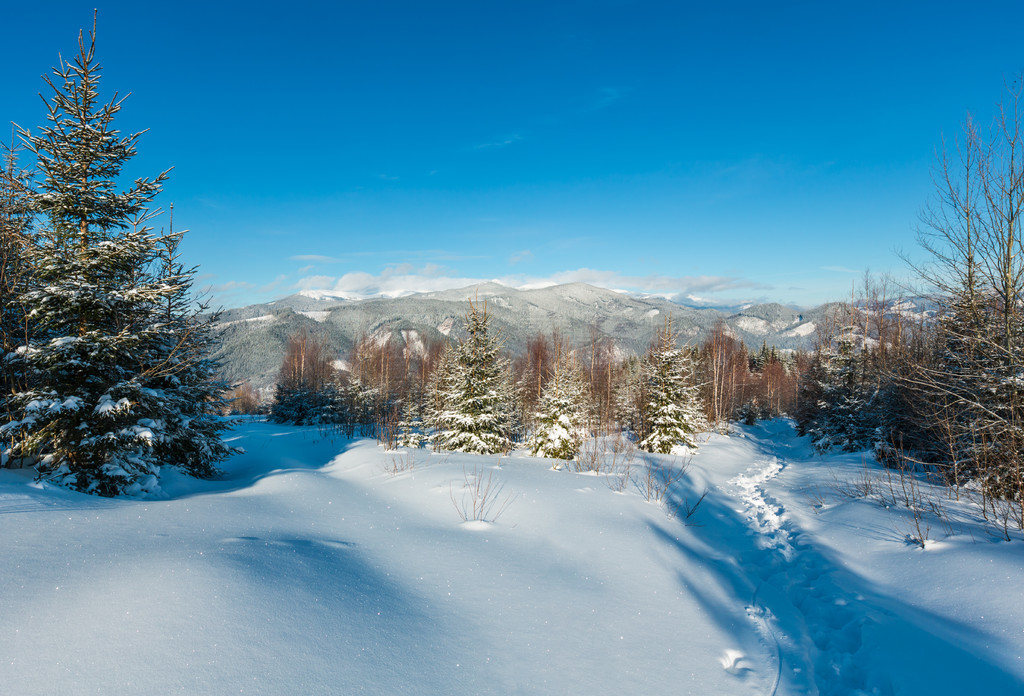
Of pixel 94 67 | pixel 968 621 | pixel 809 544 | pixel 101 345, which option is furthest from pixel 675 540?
A: pixel 94 67

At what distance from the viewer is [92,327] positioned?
22.8 ft

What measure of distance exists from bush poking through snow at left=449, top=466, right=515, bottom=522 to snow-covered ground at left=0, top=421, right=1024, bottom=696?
0.09m

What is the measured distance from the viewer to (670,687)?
3.06m

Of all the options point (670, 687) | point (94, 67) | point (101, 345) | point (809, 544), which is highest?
point (94, 67)

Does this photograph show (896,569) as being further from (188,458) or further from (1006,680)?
(188,458)

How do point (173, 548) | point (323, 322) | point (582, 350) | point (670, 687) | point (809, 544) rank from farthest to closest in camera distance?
point (323, 322)
point (582, 350)
point (809, 544)
point (173, 548)
point (670, 687)

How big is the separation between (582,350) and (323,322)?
118668 millimetres

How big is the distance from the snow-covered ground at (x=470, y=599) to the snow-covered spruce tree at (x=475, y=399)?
625 cm

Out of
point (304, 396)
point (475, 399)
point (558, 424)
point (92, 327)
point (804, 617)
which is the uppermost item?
point (92, 327)

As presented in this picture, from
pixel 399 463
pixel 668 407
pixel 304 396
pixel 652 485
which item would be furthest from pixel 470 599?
pixel 304 396

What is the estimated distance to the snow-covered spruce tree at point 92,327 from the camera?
6.30m

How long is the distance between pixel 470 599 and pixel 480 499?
8.29ft

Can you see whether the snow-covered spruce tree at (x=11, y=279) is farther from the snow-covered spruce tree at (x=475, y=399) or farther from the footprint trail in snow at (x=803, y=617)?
the footprint trail in snow at (x=803, y=617)

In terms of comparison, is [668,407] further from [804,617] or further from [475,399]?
[804,617]
